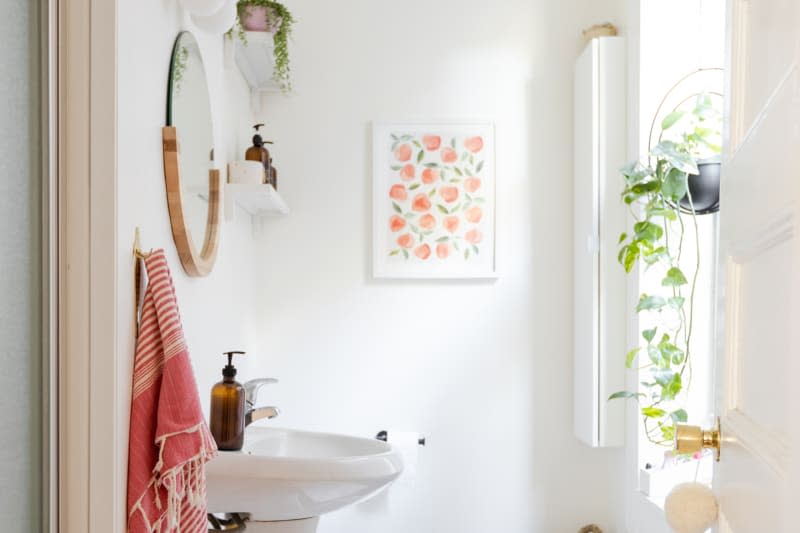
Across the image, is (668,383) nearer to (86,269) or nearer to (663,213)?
(663,213)

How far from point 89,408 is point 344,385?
5.23ft

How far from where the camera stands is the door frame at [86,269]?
1.00 meters

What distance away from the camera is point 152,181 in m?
1.23

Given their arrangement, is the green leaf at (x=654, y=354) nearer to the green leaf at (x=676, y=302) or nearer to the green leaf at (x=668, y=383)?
the green leaf at (x=668, y=383)

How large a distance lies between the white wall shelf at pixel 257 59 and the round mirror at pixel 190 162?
499 millimetres

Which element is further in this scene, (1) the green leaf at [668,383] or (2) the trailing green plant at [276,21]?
(2) the trailing green plant at [276,21]

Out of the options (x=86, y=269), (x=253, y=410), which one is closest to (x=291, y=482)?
(x=253, y=410)

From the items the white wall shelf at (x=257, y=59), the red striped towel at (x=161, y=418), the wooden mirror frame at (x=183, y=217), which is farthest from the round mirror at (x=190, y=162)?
the white wall shelf at (x=257, y=59)

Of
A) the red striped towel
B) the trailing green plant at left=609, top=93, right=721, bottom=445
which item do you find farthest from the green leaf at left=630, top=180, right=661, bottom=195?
the red striped towel

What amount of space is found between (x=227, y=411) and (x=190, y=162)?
543 mm

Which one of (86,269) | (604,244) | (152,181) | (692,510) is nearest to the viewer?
(692,510)

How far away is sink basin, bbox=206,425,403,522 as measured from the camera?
1.38 meters

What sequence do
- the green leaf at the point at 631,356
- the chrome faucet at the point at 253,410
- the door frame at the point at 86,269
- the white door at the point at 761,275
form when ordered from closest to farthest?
the white door at the point at 761,275
the door frame at the point at 86,269
the chrome faucet at the point at 253,410
the green leaf at the point at 631,356

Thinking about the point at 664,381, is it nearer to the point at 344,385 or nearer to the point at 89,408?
the point at 344,385
